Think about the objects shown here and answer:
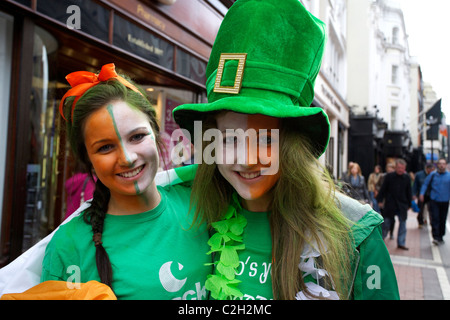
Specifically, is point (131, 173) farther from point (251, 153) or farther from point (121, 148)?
point (251, 153)

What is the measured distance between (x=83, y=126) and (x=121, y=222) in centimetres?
38

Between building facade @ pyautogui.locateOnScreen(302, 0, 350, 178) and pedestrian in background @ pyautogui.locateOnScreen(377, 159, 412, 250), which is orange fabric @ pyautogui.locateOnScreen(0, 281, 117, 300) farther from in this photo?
building facade @ pyautogui.locateOnScreen(302, 0, 350, 178)

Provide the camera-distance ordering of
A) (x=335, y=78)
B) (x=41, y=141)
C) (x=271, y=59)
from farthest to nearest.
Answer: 1. (x=335, y=78)
2. (x=41, y=141)
3. (x=271, y=59)

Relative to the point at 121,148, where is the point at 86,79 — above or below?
above

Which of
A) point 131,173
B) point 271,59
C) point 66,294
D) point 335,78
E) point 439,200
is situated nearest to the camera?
point 66,294

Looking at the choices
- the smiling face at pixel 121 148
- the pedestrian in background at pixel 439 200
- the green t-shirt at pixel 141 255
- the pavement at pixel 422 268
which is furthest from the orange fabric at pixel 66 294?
the pedestrian in background at pixel 439 200

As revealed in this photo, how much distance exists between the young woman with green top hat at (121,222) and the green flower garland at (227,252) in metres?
0.05

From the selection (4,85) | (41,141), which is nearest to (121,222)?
(4,85)

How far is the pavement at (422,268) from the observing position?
12.5 feet

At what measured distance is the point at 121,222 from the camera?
1.28 meters

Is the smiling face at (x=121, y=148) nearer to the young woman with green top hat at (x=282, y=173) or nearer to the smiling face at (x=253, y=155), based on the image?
the young woman with green top hat at (x=282, y=173)
